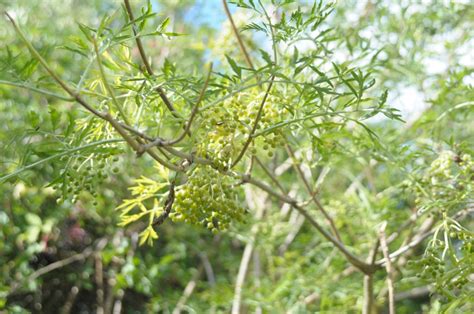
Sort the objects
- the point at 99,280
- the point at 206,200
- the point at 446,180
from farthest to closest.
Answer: the point at 99,280, the point at 446,180, the point at 206,200

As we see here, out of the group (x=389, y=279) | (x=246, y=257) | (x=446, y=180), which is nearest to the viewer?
(x=446, y=180)

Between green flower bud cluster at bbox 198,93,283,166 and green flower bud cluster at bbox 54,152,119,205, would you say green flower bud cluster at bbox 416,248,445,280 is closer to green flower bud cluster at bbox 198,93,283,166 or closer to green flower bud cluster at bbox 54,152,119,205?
green flower bud cluster at bbox 198,93,283,166

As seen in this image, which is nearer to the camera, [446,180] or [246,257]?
[446,180]

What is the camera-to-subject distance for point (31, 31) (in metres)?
2.53

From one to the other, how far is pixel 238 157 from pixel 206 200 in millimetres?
80

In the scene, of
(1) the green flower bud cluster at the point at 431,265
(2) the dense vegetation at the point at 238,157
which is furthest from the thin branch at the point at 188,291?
(1) the green flower bud cluster at the point at 431,265

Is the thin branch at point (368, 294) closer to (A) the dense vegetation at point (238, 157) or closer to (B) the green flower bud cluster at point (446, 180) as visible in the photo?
(A) the dense vegetation at point (238, 157)

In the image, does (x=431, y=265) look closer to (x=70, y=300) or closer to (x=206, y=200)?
(x=206, y=200)

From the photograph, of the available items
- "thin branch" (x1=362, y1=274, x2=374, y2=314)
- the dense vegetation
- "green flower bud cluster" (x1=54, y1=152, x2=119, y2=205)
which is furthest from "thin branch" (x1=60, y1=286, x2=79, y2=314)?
"green flower bud cluster" (x1=54, y1=152, x2=119, y2=205)

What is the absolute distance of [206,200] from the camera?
0.86 m

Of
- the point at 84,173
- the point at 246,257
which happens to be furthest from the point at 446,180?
the point at 246,257

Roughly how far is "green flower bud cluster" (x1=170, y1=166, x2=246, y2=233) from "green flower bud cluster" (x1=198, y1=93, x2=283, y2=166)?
3 centimetres

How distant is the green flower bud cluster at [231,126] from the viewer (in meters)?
0.88

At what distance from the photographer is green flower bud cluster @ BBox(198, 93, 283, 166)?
0.88m
